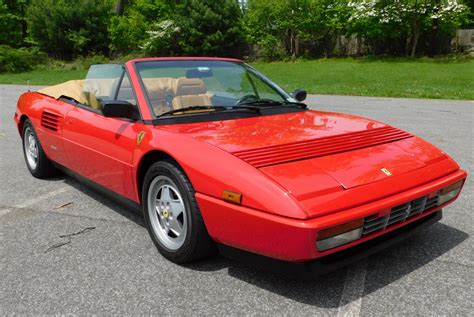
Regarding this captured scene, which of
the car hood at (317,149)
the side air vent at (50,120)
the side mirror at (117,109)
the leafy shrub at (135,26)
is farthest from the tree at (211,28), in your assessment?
the car hood at (317,149)

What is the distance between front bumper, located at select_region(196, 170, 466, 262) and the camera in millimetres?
2088

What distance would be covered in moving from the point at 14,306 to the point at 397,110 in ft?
31.2

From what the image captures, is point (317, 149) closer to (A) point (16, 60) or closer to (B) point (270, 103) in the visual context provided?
(B) point (270, 103)

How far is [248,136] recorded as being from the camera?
280 centimetres

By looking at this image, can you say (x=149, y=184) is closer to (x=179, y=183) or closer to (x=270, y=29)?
(x=179, y=183)

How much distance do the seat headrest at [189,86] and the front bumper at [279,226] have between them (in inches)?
48.4

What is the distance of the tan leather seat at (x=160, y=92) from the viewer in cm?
323

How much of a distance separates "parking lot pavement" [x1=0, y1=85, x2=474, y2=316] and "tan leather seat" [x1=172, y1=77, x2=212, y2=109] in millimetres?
1040

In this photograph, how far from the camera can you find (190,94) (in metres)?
3.46

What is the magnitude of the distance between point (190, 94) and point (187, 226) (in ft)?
4.05

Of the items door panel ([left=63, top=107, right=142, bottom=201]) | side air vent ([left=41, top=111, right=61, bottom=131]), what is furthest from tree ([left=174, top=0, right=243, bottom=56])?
door panel ([left=63, top=107, right=142, bottom=201])

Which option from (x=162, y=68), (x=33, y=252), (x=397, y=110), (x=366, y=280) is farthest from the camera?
(x=397, y=110)

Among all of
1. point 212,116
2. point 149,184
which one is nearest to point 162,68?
point 212,116

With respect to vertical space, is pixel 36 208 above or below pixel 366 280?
below
